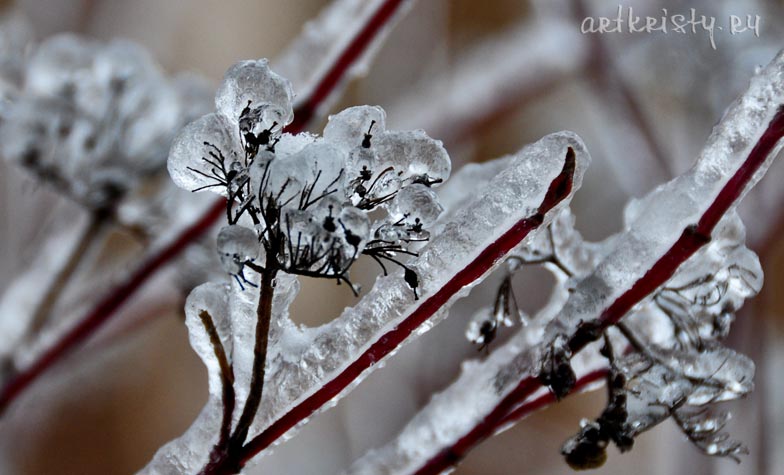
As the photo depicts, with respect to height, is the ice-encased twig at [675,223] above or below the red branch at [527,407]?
above

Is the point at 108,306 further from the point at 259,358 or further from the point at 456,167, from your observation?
the point at 456,167

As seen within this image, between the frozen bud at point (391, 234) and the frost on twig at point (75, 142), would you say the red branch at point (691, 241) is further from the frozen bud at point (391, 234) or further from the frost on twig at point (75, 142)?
the frost on twig at point (75, 142)

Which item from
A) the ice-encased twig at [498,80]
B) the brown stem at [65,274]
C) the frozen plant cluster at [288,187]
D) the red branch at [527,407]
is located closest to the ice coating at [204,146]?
the frozen plant cluster at [288,187]

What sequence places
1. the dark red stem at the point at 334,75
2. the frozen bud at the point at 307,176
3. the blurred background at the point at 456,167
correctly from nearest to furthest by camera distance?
1. the frozen bud at the point at 307,176
2. the dark red stem at the point at 334,75
3. the blurred background at the point at 456,167

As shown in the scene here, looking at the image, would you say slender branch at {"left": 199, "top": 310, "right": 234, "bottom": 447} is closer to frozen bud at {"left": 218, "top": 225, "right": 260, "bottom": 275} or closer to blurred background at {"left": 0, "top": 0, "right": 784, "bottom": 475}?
frozen bud at {"left": 218, "top": 225, "right": 260, "bottom": 275}

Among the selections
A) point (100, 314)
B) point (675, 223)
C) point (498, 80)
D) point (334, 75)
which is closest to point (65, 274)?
point (100, 314)

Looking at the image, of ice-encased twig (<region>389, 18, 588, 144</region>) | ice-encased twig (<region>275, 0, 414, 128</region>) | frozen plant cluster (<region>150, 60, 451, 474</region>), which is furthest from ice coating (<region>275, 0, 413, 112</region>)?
ice-encased twig (<region>389, 18, 588, 144</region>)

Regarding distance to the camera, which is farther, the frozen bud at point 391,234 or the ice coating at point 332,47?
the ice coating at point 332,47
